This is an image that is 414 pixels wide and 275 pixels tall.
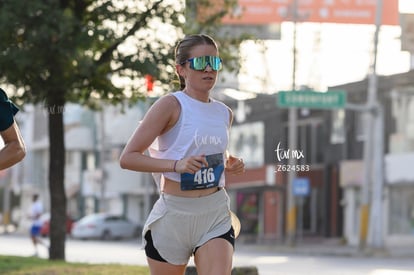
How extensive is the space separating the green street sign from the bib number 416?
26043 mm

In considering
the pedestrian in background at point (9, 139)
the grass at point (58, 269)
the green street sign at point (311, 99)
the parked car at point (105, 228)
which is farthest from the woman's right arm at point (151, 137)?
the parked car at point (105, 228)

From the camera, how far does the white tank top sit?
6602 millimetres

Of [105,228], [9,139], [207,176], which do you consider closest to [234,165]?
[207,176]

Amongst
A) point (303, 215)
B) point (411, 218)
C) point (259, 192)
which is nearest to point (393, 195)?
point (411, 218)

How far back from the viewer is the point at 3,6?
675 inches

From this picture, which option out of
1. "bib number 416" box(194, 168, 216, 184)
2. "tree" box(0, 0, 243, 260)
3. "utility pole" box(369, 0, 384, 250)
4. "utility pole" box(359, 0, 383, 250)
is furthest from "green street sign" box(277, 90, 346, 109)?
"bib number 416" box(194, 168, 216, 184)

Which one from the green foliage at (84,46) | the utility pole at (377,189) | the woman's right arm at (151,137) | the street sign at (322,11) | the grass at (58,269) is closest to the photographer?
the woman's right arm at (151,137)

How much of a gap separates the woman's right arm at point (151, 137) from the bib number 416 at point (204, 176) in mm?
138

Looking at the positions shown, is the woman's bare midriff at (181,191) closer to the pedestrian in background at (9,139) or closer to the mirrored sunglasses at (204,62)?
the mirrored sunglasses at (204,62)

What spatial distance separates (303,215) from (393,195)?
8.80 meters

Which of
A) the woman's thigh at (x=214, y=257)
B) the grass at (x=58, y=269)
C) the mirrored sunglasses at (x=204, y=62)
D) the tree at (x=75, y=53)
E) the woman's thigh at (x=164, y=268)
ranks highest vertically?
the tree at (x=75, y=53)

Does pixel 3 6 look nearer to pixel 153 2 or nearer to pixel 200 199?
pixel 153 2

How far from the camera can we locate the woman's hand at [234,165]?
6.71 metres

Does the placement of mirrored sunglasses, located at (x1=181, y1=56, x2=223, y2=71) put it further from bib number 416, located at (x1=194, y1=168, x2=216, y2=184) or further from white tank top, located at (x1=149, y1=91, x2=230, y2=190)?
bib number 416, located at (x1=194, y1=168, x2=216, y2=184)
